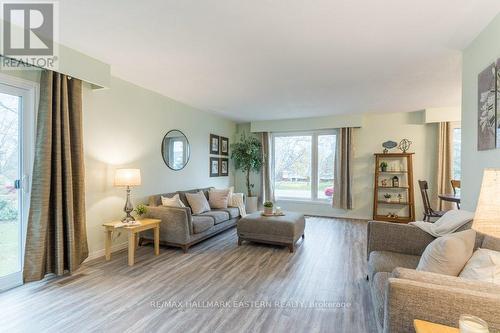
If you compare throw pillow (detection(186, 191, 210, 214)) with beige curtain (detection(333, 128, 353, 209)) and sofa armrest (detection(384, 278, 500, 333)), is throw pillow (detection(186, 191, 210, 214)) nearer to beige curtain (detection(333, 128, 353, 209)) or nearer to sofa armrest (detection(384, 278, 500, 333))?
beige curtain (detection(333, 128, 353, 209))

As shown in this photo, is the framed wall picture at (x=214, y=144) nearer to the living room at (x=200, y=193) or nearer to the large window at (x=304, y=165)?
the living room at (x=200, y=193)

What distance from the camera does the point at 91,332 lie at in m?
1.82

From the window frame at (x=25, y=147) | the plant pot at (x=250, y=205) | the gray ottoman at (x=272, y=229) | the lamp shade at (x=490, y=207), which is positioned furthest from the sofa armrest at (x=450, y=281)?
the plant pot at (x=250, y=205)

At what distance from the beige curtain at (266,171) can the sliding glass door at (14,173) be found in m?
4.78

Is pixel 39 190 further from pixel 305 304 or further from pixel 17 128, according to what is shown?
pixel 305 304

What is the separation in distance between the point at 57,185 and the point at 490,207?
11.4 ft

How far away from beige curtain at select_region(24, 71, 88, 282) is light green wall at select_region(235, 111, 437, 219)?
16.4ft

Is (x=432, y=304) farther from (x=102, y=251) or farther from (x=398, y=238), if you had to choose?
(x=102, y=251)

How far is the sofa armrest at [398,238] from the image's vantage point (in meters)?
2.26

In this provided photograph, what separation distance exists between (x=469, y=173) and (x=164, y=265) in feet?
11.4

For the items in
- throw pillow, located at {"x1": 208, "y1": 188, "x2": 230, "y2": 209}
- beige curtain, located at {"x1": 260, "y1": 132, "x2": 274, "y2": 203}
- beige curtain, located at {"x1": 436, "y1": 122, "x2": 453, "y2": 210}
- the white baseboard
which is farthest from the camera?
beige curtain, located at {"x1": 260, "y1": 132, "x2": 274, "y2": 203}

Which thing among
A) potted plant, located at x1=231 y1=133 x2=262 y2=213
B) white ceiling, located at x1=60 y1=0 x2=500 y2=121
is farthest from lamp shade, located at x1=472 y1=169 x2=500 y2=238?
potted plant, located at x1=231 y1=133 x2=262 y2=213

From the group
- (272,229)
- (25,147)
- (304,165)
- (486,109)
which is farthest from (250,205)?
(486,109)

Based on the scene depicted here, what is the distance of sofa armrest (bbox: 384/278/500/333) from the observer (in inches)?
Answer: 41.9
